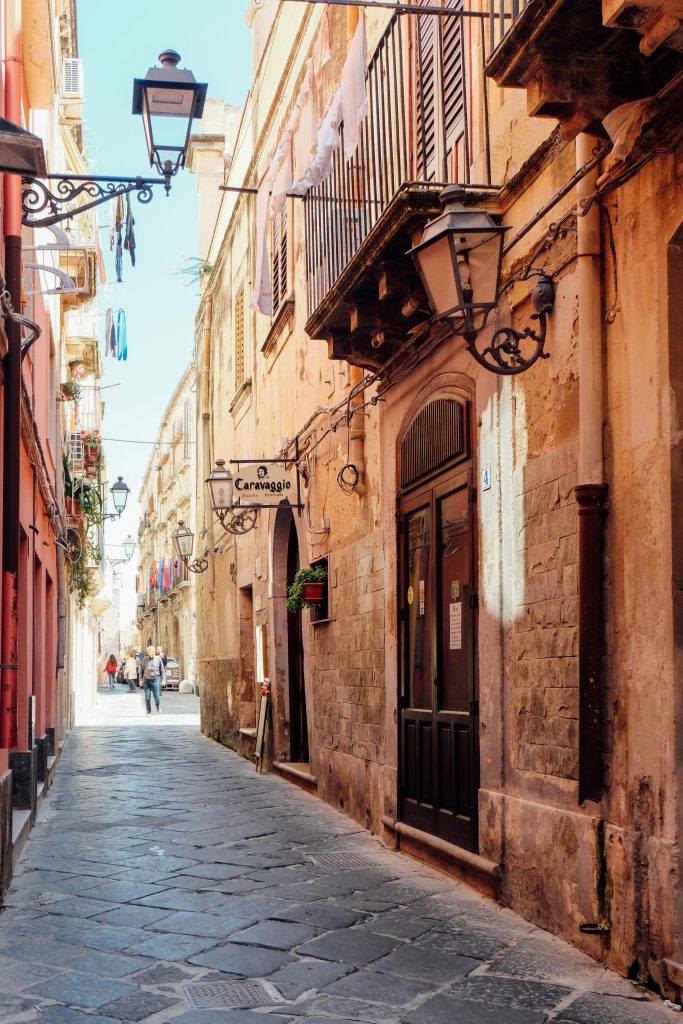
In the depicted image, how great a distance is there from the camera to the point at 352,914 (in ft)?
21.2

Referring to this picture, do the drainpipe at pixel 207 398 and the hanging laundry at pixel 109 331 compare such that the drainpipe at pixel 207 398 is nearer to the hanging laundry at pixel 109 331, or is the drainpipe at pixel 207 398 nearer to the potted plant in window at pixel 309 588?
the hanging laundry at pixel 109 331

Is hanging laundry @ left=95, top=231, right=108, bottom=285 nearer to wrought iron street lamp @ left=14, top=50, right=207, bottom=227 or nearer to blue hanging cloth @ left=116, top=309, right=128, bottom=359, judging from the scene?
blue hanging cloth @ left=116, top=309, right=128, bottom=359

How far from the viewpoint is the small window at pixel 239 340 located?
18.7m

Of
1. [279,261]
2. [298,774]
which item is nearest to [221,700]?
[298,774]

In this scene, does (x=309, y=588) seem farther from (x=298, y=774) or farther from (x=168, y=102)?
(x=168, y=102)

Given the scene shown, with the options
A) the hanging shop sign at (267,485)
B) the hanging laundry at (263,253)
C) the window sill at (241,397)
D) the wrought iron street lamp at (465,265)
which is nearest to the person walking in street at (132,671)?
the window sill at (241,397)

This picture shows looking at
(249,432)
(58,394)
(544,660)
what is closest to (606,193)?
(544,660)

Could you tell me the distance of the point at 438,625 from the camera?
27.1 ft

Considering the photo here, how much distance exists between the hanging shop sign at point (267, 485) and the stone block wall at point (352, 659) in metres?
1.51

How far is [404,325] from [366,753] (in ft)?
11.9

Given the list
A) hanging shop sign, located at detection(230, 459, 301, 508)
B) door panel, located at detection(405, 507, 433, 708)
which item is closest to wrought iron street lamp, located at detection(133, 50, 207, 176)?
door panel, located at detection(405, 507, 433, 708)

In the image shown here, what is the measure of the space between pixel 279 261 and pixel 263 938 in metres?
10.5

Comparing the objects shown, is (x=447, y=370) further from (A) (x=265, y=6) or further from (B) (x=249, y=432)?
(A) (x=265, y=6)

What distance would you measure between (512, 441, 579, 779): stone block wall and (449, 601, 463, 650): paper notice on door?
110cm
